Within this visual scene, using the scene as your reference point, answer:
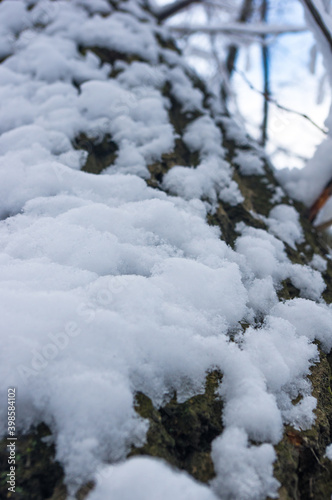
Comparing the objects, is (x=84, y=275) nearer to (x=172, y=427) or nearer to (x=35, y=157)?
(x=172, y=427)

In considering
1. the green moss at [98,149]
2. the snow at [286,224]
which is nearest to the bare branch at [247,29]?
the snow at [286,224]

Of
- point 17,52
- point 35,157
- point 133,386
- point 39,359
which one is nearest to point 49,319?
point 39,359

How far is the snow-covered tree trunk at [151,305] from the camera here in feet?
2.12

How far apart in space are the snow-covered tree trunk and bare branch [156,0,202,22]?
2320 millimetres

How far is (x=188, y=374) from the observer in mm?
786

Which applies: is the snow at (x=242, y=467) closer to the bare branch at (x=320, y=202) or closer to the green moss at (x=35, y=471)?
the green moss at (x=35, y=471)

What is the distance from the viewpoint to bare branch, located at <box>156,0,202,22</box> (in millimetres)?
3352

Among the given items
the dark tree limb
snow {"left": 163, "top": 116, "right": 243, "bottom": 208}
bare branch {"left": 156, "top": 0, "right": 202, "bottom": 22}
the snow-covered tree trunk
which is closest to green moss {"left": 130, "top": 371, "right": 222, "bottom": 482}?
the snow-covered tree trunk

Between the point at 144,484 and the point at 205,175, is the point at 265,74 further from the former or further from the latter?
the point at 144,484

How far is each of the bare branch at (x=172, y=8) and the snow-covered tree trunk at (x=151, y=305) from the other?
7.61 ft

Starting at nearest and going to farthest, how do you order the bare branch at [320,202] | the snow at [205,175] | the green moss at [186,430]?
the green moss at [186,430], the snow at [205,175], the bare branch at [320,202]

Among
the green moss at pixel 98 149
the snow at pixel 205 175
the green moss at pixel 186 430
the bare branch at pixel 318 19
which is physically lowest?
the green moss at pixel 186 430

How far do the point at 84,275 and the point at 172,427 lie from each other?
0.50m

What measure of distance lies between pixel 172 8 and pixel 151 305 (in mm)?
3915
